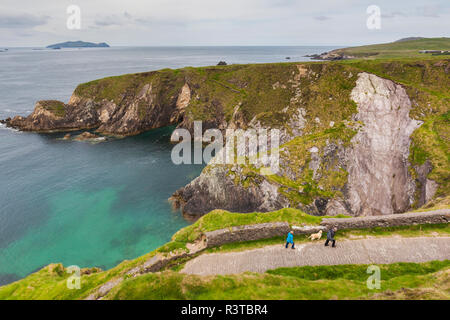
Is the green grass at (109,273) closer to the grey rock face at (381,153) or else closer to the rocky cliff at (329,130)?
the rocky cliff at (329,130)

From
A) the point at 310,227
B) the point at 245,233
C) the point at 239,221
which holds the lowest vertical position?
the point at 245,233

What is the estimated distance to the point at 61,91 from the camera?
103250 mm

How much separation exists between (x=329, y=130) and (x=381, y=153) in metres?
8.47

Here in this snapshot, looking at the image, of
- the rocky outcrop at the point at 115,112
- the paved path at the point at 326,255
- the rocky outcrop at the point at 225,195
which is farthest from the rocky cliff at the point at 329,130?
the paved path at the point at 326,255

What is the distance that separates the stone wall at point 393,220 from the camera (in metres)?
17.2

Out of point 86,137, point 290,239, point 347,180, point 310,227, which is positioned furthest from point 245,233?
point 86,137

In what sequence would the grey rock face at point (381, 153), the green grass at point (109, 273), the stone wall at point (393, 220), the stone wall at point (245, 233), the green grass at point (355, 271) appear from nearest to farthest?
1. the green grass at point (355, 271)
2. the green grass at point (109, 273)
3. the stone wall at point (393, 220)
4. the stone wall at point (245, 233)
5. the grey rock face at point (381, 153)

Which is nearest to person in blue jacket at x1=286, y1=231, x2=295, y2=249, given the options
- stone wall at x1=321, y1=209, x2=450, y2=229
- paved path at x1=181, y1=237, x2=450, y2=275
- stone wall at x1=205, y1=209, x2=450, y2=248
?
paved path at x1=181, y1=237, x2=450, y2=275

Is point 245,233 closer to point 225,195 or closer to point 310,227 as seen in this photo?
point 310,227

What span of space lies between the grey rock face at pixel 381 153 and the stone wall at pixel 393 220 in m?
15.5

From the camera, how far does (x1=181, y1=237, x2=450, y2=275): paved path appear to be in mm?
14797

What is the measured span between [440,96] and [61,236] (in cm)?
6258

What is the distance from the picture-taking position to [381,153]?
3759 cm
